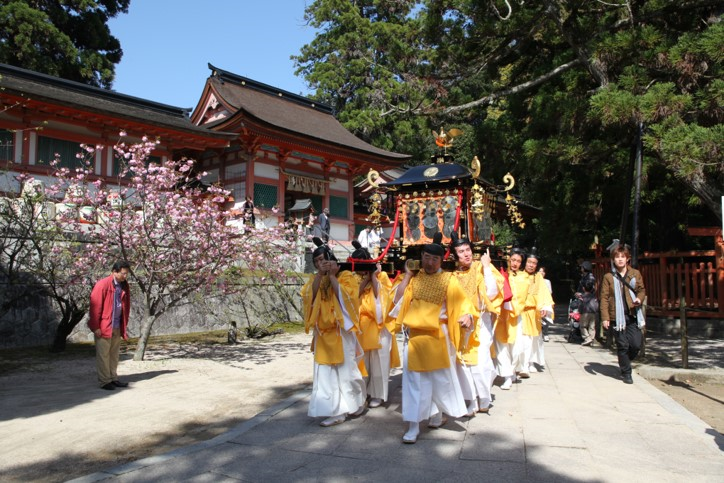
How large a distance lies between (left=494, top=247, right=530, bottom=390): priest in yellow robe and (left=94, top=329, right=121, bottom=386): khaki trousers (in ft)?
15.1

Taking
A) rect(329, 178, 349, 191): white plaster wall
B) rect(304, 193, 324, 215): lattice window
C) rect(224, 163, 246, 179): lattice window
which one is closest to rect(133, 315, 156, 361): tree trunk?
rect(224, 163, 246, 179): lattice window

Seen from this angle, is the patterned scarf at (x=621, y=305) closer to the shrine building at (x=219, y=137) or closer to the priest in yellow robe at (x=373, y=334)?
the priest in yellow robe at (x=373, y=334)

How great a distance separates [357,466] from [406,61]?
362 inches

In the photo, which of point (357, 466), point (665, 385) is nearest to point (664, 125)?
point (665, 385)

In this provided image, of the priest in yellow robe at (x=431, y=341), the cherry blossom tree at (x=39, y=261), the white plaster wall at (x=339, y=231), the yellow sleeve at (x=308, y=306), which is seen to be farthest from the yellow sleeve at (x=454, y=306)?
the white plaster wall at (x=339, y=231)

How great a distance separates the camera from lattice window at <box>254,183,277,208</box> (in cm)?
1729

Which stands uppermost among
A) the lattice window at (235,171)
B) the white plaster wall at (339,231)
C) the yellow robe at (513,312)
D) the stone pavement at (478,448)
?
the lattice window at (235,171)

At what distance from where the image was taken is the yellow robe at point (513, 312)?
6.41 metres

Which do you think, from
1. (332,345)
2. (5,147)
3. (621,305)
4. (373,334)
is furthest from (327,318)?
(5,147)

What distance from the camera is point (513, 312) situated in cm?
643

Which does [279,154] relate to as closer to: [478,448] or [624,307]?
[624,307]

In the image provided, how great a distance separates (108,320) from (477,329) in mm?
4356

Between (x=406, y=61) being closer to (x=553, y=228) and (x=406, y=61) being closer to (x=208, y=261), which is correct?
(x=208, y=261)

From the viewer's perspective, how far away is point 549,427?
4578 millimetres
